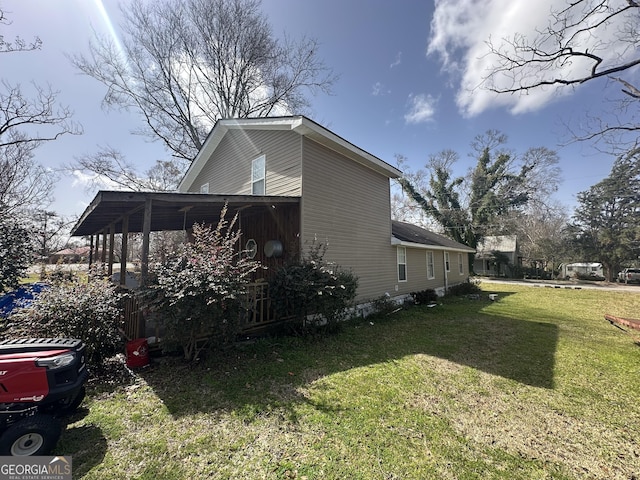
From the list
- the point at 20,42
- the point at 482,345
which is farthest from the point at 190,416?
the point at 20,42

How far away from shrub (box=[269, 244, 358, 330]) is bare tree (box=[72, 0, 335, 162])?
14.6 meters

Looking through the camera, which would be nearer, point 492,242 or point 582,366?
point 582,366

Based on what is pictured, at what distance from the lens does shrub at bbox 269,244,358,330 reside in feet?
20.6

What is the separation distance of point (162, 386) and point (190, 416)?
42.5 inches

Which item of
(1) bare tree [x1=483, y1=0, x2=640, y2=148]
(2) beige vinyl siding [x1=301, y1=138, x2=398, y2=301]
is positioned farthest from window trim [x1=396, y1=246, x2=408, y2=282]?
(1) bare tree [x1=483, y1=0, x2=640, y2=148]

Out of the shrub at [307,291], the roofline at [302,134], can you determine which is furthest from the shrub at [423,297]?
the shrub at [307,291]

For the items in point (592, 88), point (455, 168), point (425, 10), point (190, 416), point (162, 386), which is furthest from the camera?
point (455, 168)

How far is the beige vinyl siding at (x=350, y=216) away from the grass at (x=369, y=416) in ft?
11.3

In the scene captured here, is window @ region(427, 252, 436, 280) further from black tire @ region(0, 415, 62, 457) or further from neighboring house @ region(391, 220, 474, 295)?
black tire @ region(0, 415, 62, 457)

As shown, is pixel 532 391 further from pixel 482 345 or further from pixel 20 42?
pixel 20 42

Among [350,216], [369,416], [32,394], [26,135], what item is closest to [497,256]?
[350,216]

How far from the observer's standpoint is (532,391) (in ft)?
13.7

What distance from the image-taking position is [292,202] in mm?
7695

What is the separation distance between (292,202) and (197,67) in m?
15.0
